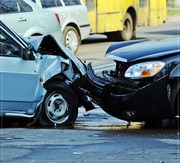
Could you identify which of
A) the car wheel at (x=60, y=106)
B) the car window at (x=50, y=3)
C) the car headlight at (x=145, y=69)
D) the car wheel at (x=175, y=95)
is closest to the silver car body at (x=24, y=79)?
the car wheel at (x=60, y=106)

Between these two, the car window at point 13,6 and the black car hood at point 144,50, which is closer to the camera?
the black car hood at point 144,50

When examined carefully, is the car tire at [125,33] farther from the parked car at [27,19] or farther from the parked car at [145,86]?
the parked car at [145,86]

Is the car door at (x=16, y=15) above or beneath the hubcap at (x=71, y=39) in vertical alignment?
above

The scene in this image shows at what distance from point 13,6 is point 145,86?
7.84 meters

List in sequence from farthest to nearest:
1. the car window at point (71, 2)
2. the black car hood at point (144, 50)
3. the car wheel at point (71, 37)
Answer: the car window at point (71, 2)
the car wheel at point (71, 37)
the black car hood at point (144, 50)

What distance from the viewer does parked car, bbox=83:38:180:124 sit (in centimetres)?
801

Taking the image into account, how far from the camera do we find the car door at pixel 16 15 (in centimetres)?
1482

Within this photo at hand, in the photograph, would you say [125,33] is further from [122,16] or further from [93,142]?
[93,142]

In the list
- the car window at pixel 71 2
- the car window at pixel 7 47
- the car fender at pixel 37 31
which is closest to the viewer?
the car window at pixel 7 47

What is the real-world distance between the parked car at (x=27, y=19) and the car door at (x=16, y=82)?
600 cm

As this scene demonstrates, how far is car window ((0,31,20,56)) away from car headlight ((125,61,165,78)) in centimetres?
156

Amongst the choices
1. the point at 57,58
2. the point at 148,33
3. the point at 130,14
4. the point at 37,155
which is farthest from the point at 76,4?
the point at 37,155

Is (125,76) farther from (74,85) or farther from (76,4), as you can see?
(76,4)

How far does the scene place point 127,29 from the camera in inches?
919
